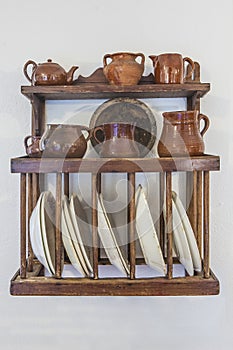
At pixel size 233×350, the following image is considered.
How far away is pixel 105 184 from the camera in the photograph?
1156 millimetres

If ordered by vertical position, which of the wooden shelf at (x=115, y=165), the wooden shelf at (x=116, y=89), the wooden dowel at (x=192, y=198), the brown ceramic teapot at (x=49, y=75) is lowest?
the wooden dowel at (x=192, y=198)

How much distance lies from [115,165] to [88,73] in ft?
1.23

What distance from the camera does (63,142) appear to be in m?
0.95

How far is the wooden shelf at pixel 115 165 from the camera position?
0.91m

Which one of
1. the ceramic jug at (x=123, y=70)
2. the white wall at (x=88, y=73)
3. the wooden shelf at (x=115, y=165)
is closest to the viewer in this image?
the wooden shelf at (x=115, y=165)

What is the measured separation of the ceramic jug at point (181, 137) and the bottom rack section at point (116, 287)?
31cm

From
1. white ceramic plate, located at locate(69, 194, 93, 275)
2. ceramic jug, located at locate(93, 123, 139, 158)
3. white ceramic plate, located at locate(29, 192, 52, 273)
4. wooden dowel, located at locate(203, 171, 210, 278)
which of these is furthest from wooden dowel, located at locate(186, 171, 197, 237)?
white ceramic plate, located at locate(29, 192, 52, 273)

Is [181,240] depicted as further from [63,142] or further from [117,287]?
[63,142]

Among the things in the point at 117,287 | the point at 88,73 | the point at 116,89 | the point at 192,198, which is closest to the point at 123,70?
the point at 116,89

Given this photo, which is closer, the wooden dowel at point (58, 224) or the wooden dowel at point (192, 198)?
the wooden dowel at point (58, 224)

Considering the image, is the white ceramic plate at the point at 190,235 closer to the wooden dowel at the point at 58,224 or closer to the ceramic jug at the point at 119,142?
the ceramic jug at the point at 119,142

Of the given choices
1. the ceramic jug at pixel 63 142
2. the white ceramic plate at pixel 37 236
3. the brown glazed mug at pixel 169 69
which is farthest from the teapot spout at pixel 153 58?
the white ceramic plate at pixel 37 236

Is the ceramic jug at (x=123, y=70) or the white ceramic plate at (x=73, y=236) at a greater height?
the ceramic jug at (x=123, y=70)
